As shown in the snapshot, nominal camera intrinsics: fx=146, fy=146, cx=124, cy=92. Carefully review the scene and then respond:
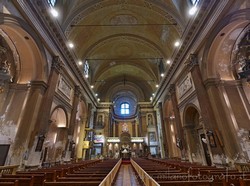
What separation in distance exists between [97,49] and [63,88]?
7.38 meters

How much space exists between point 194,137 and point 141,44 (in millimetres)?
11075

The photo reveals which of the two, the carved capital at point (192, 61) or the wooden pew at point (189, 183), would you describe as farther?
the carved capital at point (192, 61)

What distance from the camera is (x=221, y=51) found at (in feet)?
25.3

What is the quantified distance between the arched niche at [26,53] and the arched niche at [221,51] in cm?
884

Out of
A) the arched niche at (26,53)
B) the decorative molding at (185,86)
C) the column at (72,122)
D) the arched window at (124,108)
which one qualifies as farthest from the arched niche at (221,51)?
the arched window at (124,108)

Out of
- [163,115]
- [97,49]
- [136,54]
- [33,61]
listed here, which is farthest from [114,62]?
[33,61]

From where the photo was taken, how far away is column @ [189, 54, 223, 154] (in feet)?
23.3

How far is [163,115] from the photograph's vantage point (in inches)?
644

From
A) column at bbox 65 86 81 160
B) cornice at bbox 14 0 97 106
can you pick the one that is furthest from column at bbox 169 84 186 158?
cornice at bbox 14 0 97 106

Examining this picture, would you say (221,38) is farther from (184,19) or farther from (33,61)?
(33,61)

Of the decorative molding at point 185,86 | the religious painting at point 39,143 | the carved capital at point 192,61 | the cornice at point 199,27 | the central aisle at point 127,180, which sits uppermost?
the cornice at point 199,27

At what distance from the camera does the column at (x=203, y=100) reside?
23.3 feet

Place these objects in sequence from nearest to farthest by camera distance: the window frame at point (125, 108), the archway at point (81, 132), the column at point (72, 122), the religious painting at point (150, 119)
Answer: the column at point (72, 122) → the archway at point (81, 132) → the religious painting at point (150, 119) → the window frame at point (125, 108)

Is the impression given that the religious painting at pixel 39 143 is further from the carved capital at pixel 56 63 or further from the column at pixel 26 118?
the carved capital at pixel 56 63
